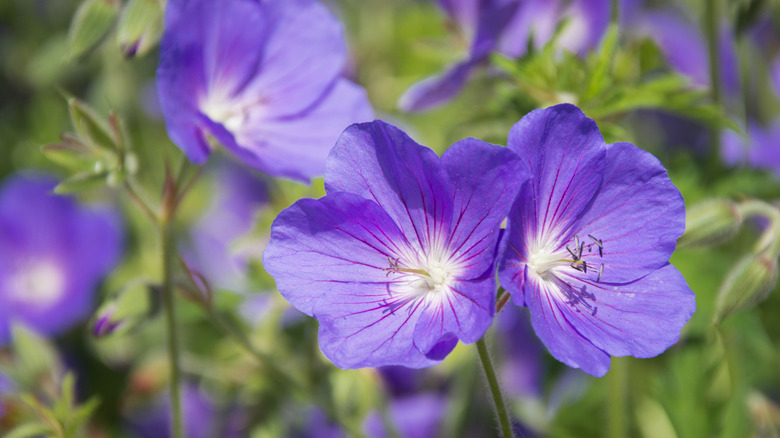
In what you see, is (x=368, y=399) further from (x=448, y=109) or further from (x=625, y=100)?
(x=448, y=109)

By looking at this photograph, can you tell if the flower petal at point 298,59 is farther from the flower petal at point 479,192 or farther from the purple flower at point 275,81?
the flower petal at point 479,192

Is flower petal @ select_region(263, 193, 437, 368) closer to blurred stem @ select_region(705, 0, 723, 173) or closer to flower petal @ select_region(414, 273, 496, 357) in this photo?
flower petal @ select_region(414, 273, 496, 357)

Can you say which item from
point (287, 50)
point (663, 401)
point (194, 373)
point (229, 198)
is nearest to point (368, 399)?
point (194, 373)

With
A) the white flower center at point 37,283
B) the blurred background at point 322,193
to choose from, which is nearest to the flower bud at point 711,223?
the blurred background at point 322,193

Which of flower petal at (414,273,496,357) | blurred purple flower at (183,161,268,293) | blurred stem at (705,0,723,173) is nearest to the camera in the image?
flower petal at (414,273,496,357)

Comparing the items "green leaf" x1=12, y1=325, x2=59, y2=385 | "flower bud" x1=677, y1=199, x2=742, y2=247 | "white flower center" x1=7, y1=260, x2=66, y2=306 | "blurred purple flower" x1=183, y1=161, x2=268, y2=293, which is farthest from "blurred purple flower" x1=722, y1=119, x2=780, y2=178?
"white flower center" x1=7, y1=260, x2=66, y2=306

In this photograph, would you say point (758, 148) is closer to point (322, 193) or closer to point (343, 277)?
point (322, 193)

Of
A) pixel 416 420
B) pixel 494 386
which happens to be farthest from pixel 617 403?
pixel 494 386
